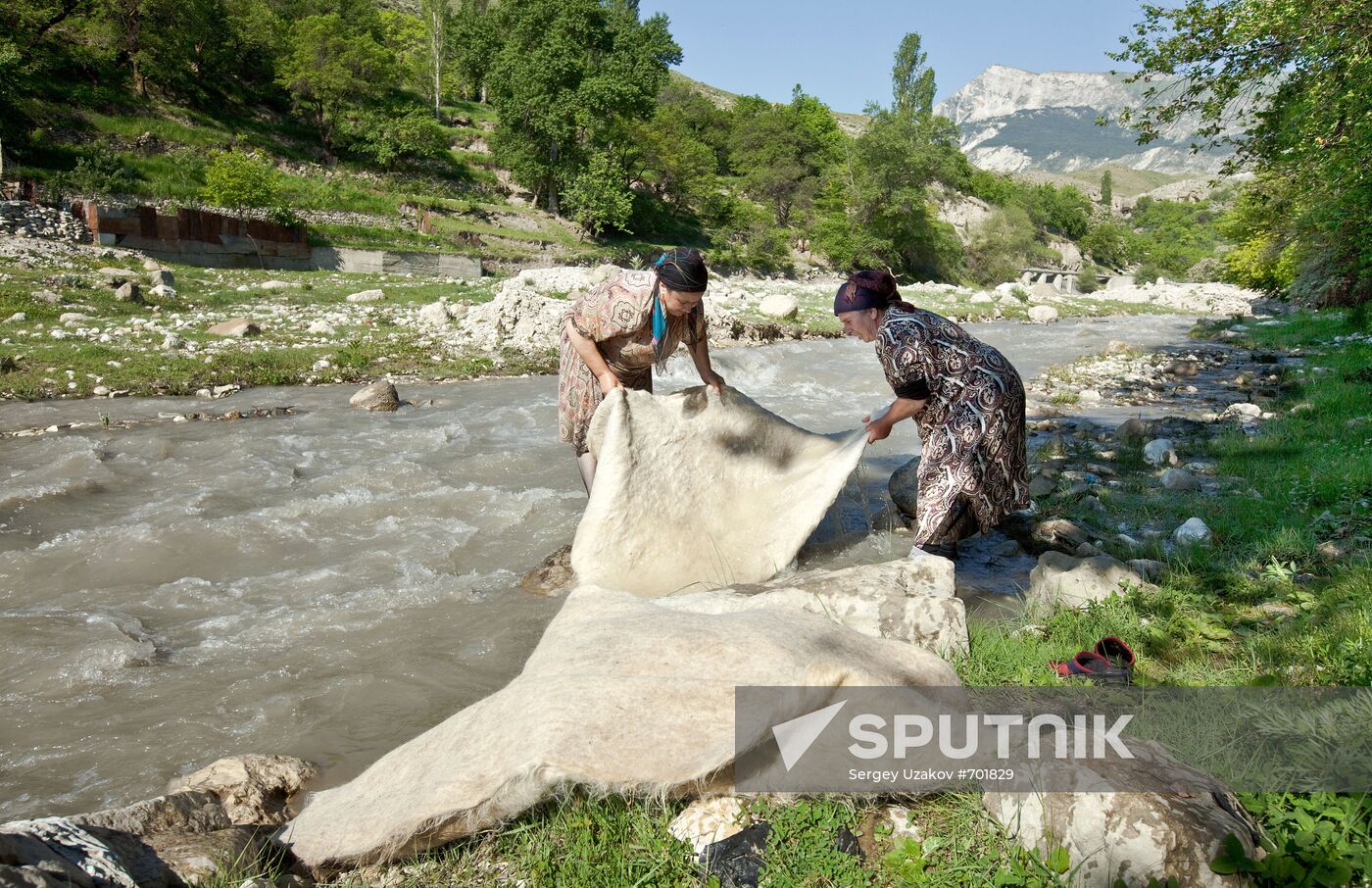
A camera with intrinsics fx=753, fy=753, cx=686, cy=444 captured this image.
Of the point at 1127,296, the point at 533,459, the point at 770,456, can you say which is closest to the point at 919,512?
the point at 770,456

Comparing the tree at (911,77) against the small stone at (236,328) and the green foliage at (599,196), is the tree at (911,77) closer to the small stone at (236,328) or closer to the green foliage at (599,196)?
the green foliage at (599,196)

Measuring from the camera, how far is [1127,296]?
43688 millimetres

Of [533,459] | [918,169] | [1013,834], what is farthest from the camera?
[918,169]

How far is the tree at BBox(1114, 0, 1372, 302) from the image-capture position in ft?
24.2

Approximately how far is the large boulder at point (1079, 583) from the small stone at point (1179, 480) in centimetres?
284

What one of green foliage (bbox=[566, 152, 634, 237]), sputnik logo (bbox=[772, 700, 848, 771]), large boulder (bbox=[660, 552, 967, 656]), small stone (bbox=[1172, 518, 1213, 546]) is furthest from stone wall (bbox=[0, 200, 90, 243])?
small stone (bbox=[1172, 518, 1213, 546])

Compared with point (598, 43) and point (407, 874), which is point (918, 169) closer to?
point (598, 43)

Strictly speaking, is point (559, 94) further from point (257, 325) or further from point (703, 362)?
point (703, 362)

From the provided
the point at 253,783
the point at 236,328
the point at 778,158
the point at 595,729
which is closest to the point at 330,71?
the point at 236,328

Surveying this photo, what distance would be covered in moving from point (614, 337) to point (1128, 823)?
3.40 metres

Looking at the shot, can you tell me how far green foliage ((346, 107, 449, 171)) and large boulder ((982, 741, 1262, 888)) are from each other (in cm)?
4355

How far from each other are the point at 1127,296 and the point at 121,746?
165ft

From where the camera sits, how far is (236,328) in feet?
42.6

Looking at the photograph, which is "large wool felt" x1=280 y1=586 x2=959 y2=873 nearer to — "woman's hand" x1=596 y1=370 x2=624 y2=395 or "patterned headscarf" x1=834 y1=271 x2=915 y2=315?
"woman's hand" x1=596 y1=370 x2=624 y2=395
